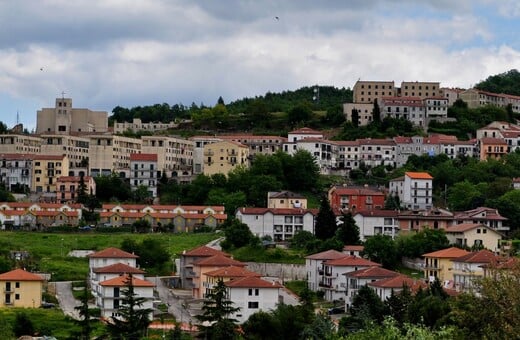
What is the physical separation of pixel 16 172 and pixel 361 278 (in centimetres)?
3868

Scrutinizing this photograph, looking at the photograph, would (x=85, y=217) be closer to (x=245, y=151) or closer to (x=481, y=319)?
(x=245, y=151)

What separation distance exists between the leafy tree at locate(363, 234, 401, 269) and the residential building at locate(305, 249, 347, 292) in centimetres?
183

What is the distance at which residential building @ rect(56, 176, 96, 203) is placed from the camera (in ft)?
290

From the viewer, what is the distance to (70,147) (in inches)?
3824

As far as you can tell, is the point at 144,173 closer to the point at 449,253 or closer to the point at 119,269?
the point at 119,269

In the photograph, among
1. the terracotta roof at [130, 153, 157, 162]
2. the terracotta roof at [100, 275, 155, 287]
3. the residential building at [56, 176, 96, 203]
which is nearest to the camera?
the terracotta roof at [100, 275, 155, 287]

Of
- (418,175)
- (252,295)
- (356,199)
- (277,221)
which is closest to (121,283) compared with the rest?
(252,295)

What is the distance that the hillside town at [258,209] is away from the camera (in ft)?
196

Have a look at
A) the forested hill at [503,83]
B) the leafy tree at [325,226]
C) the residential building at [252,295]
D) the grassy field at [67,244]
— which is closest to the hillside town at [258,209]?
the residential building at [252,295]

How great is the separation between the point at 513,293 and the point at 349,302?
1116 inches

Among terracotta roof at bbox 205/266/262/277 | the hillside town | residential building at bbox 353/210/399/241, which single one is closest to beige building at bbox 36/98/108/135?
the hillside town

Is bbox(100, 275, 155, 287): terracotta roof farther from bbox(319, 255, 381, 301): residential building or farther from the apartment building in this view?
the apartment building

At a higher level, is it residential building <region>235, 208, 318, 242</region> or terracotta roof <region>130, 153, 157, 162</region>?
terracotta roof <region>130, 153, 157, 162</region>

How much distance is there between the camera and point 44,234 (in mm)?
76625
